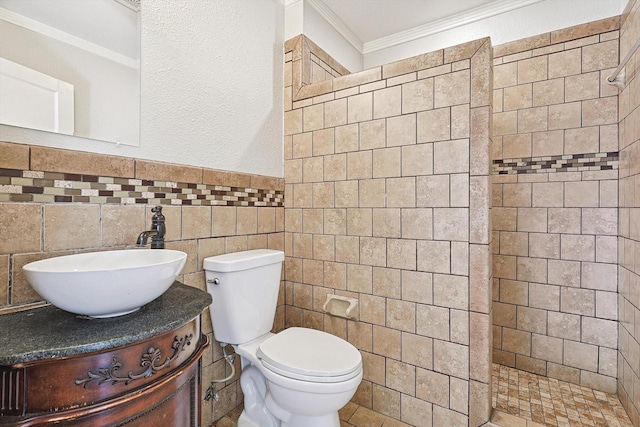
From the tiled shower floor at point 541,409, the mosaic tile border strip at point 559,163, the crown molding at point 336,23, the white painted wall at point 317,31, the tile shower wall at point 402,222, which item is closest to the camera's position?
the tile shower wall at point 402,222

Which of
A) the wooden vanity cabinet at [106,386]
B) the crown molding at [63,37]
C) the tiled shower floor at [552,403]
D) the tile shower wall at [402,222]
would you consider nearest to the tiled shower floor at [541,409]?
the tiled shower floor at [552,403]

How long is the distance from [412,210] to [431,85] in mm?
651

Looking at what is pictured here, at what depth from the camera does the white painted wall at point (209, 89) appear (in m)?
1.38

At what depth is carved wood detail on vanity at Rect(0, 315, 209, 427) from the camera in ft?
2.20

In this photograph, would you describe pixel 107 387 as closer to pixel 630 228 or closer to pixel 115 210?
pixel 115 210

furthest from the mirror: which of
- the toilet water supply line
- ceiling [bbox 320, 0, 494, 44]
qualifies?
ceiling [bbox 320, 0, 494, 44]

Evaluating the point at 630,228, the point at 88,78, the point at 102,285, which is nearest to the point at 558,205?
the point at 630,228

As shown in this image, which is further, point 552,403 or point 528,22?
point 528,22

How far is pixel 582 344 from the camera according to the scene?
193 centimetres

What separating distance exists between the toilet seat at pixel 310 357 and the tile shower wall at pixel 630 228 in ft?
4.76

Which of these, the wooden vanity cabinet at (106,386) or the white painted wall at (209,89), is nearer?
the wooden vanity cabinet at (106,386)

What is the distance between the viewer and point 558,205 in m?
2.00

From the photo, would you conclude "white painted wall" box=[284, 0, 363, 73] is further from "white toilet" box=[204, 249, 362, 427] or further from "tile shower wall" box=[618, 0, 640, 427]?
"tile shower wall" box=[618, 0, 640, 427]

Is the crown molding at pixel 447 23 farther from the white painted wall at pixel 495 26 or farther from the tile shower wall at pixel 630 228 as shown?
the tile shower wall at pixel 630 228
